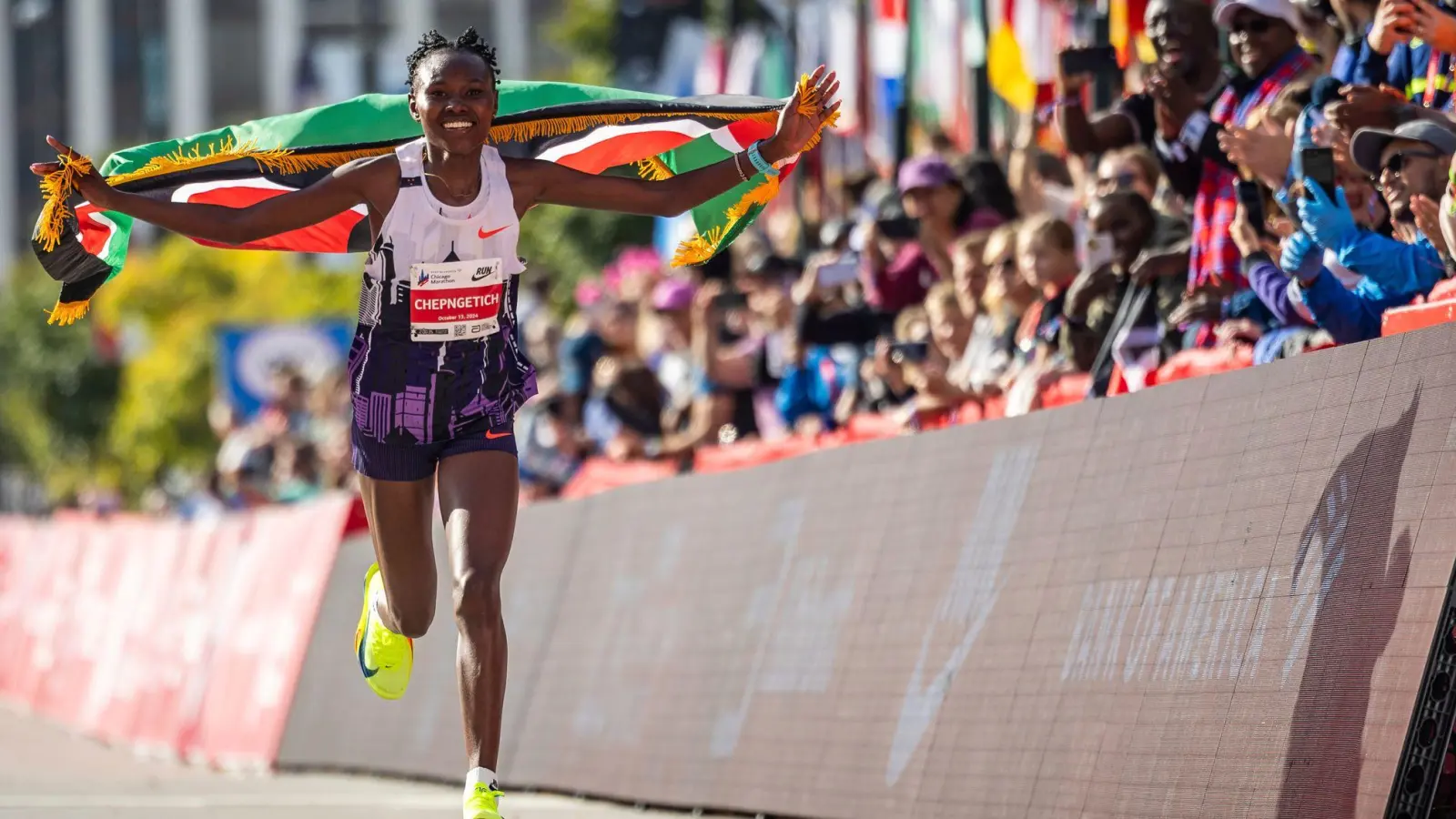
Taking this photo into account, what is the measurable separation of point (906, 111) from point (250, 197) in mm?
8911

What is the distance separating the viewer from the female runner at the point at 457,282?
715cm

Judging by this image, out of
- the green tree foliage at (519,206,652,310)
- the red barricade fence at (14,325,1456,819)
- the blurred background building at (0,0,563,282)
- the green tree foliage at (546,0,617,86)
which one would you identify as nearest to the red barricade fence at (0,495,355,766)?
the red barricade fence at (14,325,1456,819)

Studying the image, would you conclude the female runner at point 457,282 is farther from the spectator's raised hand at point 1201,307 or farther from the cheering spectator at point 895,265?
the cheering spectator at point 895,265

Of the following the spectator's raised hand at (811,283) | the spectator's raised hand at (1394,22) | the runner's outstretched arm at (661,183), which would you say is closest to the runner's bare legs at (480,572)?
the runner's outstretched arm at (661,183)

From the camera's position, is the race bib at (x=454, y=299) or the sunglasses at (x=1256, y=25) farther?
the sunglasses at (x=1256, y=25)

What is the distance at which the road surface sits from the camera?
961 cm

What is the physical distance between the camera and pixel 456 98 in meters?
7.08

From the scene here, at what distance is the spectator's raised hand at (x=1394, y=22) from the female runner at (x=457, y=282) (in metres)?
1.67

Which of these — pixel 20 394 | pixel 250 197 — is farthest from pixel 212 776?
pixel 20 394

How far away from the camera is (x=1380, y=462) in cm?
584

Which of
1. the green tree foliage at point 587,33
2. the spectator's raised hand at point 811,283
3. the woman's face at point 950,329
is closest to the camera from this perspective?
the woman's face at point 950,329

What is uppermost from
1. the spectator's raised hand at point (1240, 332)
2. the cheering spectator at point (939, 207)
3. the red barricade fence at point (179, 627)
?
the spectator's raised hand at point (1240, 332)

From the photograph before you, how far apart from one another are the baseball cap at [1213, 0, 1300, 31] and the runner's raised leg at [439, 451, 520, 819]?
324 centimetres

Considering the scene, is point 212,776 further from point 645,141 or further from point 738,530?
point 645,141
